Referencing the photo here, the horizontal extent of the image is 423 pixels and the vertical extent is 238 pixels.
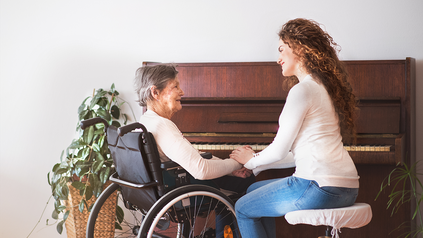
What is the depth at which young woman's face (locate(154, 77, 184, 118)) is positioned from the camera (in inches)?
71.4

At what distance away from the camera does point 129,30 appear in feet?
10.3

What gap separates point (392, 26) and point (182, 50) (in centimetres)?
158

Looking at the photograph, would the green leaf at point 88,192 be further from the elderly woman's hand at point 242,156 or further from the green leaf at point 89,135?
the elderly woman's hand at point 242,156

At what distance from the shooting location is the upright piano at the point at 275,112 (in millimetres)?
2365

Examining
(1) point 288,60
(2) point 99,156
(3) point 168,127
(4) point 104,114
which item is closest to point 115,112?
(4) point 104,114

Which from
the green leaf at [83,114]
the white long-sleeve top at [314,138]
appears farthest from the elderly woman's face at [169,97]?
the green leaf at [83,114]

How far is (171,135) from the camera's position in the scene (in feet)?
5.36

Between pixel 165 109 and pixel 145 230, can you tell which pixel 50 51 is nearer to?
pixel 165 109

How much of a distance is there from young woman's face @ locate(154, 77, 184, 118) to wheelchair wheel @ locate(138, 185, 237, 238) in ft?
1.48

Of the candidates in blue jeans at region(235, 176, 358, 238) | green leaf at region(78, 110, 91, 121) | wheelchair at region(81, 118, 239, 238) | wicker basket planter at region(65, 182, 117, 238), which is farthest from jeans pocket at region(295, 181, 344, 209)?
green leaf at region(78, 110, 91, 121)

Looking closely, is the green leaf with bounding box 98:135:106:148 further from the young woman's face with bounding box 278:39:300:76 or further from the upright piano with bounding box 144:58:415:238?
the young woman's face with bounding box 278:39:300:76

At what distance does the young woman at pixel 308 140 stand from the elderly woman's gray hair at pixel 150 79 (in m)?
0.55

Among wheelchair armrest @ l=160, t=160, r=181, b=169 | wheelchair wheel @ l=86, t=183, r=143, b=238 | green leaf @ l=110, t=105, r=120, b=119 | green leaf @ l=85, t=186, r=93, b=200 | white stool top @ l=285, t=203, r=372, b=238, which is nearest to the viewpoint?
white stool top @ l=285, t=203, r=372, b=238

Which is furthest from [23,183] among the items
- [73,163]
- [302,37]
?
[302,37]
